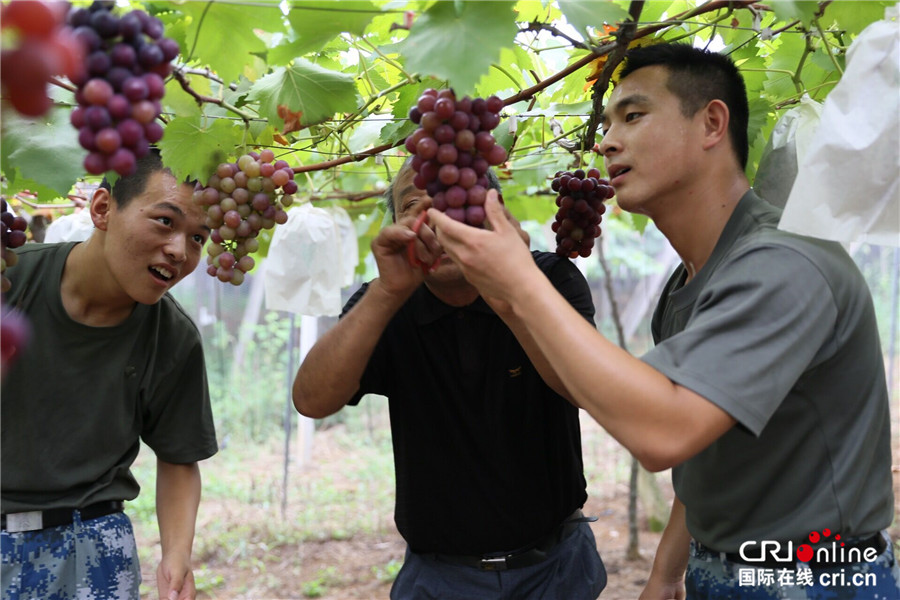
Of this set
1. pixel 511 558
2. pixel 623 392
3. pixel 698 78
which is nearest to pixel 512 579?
pixel 511 558

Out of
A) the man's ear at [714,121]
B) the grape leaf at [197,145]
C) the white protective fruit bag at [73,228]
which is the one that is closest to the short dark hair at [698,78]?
the man's ear at [714,121]

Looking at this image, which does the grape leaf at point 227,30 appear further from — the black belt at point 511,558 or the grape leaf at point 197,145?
Answer: the black belt at point 511,558

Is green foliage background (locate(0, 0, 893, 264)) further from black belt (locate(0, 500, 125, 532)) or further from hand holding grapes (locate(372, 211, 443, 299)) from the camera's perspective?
black belt (locate(0, 500, 125, 532))

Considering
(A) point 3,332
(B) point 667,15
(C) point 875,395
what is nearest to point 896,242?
(C) point 875,395

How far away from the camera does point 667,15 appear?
87.6 inches

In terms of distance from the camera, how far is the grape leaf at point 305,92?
5.98ft

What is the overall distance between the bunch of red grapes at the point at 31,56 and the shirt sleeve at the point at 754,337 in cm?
95

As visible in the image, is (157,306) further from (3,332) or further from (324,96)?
(3,332)

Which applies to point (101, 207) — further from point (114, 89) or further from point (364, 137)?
point (114, 89)

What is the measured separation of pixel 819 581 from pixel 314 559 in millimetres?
5106

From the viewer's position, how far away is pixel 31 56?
0.70 meters

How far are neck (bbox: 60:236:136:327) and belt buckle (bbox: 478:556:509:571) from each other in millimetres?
1170

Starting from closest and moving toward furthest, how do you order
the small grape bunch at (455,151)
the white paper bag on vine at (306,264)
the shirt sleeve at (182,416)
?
1. the small grape bunch at (455,151)
2. the shirt sleeve at (182,416)
3. the white paper bag on vine at (306,264)

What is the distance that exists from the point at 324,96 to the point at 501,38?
65cm
